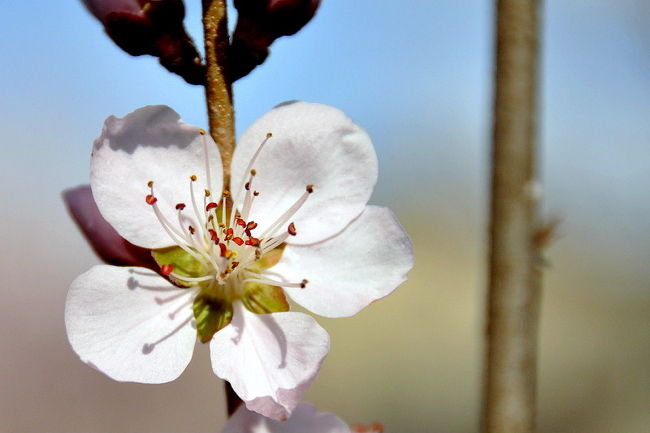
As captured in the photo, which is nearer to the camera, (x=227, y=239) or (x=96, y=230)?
(x=96, y=230)

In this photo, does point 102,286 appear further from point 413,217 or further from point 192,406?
point 413,217

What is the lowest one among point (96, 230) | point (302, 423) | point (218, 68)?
point (302, 423)

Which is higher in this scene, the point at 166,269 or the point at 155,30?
the point at 155,30

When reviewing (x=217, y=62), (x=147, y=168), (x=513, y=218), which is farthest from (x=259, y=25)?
(x=513, y=218)

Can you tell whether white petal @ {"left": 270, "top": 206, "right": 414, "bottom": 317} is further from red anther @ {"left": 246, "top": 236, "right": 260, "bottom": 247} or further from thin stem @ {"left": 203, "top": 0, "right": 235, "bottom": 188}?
thin stem @ {"left": 203, "top": 0, "right": 235, "bottom": 188}

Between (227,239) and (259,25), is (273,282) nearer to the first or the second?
(227,239)

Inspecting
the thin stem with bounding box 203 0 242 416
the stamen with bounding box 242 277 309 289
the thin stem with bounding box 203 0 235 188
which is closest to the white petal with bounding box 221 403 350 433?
the thin stem with bounding box 203 0 242 416
